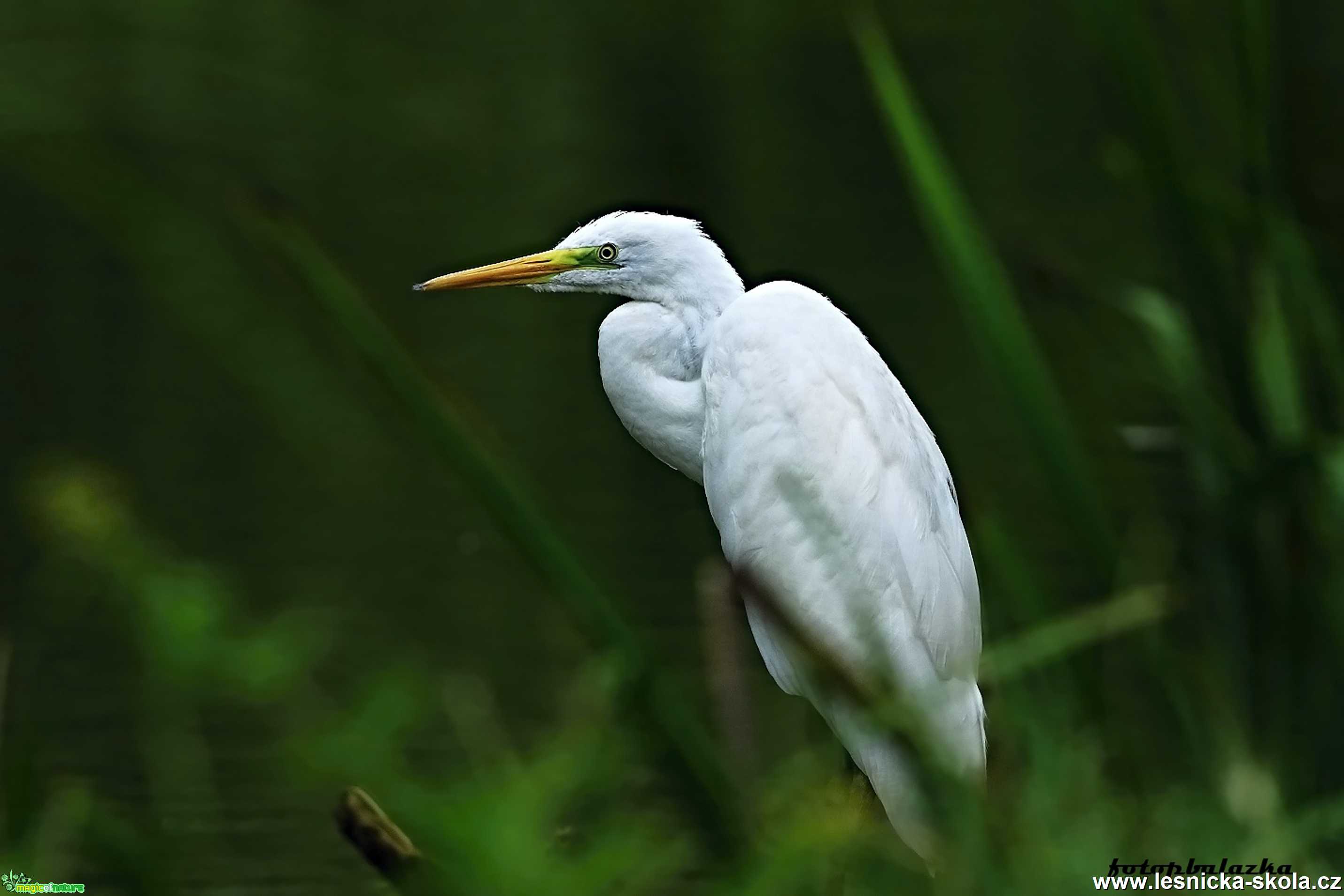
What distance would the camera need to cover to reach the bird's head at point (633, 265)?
7.53ft

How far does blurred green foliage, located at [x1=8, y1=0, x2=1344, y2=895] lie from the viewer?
2.96ft

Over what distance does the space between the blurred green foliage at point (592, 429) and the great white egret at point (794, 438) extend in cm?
19

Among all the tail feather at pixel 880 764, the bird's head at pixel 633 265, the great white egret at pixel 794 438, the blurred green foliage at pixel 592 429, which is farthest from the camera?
the bird's head at pixel 633 265

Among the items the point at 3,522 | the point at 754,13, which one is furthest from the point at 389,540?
the point at 754,13

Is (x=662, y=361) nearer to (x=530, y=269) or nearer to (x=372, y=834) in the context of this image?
(x=530, y=269)

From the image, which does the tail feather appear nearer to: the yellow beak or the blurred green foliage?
the blurred green foliage

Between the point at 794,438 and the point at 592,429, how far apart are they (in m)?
3.59

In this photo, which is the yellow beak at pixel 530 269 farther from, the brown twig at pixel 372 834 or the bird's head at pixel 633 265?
the brown twig at pixel 372 834

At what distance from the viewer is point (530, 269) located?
2.36 meters

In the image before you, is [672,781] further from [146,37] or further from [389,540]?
[146,37]

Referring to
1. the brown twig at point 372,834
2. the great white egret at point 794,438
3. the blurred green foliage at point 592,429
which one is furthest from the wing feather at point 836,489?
the brown twig at point 372,834

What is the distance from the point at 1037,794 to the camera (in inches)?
33.5

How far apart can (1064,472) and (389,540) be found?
11.6 ft

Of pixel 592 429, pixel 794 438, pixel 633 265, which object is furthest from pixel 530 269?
pixel 592 429
